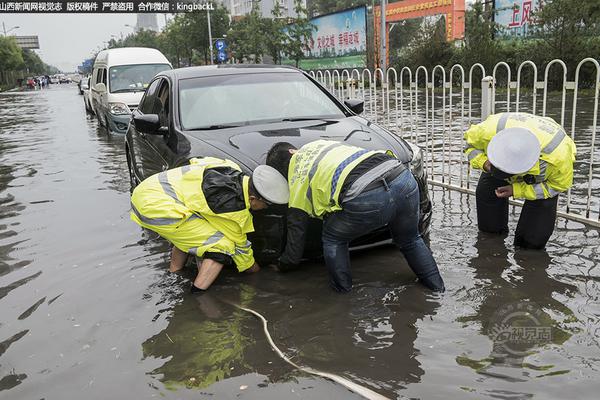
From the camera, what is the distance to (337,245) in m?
3.49

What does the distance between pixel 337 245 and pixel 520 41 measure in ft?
70.6

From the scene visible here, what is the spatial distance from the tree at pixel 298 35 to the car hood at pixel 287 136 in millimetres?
29778

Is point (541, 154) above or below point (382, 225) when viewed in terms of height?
above

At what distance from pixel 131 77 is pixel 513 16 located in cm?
1750

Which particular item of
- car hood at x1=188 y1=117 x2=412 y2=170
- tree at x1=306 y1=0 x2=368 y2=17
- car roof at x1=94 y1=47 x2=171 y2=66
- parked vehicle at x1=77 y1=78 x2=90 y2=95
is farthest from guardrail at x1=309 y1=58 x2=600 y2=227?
tree at x1=306 y1=0 x2=368 y2=17

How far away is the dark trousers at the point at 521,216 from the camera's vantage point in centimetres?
420

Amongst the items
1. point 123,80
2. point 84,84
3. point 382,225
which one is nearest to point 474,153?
point 382,225

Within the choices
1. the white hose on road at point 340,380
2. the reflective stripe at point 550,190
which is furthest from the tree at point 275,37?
the white hose on road at point 340,380

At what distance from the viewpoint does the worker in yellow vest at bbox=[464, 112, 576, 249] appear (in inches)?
150

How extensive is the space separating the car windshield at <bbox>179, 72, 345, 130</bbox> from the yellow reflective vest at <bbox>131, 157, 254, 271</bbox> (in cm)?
98

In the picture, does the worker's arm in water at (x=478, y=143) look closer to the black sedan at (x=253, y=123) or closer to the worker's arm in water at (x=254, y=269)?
the black sedan at (x=253, y=123)

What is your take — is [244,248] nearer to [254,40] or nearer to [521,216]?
[521,216]

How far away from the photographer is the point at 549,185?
13.2 ft

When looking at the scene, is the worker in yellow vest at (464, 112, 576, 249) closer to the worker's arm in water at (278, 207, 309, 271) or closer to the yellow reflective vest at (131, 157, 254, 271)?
the worker's arm in water at (278, 207, 309, 271)
